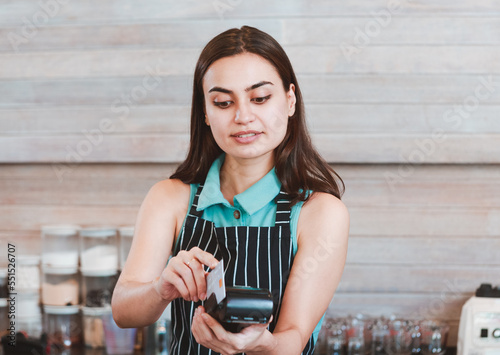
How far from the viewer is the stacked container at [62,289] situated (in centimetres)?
239

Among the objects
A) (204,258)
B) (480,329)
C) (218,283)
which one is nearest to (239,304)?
(218,283)

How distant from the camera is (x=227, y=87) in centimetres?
138

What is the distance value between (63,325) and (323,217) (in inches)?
57.5

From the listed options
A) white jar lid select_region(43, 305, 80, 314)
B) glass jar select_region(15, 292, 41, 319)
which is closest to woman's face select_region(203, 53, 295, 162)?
white jar lid select_region(43, 305, 80, 314)

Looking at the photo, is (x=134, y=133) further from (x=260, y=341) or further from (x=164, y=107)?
(x=260, y=341)

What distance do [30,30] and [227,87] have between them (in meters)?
1.51

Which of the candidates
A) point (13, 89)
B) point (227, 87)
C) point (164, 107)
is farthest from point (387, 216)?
point (13, 89)

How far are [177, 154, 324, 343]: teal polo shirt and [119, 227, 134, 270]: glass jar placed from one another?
0.96 m

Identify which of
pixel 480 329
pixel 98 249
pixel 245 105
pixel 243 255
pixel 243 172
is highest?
pixel 245 105

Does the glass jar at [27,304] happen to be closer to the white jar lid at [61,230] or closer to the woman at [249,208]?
the white jar lid at [61,230]

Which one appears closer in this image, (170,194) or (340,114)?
(170,194)

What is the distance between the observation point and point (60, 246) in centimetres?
246

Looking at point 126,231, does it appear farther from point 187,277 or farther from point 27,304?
point 187,277

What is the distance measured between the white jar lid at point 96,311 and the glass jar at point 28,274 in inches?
10.0
